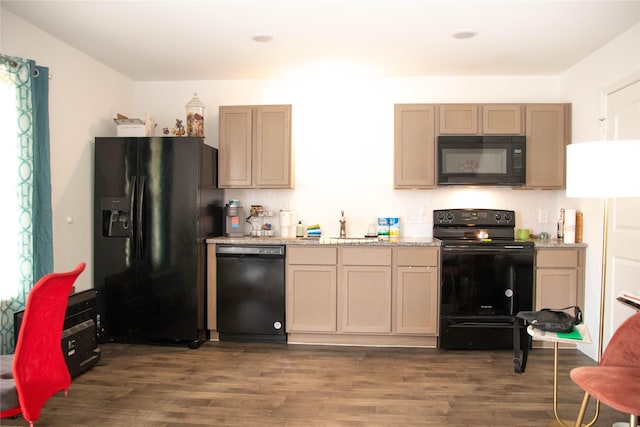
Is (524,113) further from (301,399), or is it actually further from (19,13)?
(19,13)

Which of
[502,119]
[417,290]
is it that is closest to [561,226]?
[502,119]

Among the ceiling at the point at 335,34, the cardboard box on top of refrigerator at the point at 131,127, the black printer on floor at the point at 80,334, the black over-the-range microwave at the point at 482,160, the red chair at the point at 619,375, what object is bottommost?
the black printer on floor at the point at 80,334

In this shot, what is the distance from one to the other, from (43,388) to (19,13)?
8.32 feet

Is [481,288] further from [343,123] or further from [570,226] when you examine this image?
[343,123]

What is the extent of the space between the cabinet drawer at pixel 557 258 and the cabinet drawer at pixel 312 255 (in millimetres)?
1786

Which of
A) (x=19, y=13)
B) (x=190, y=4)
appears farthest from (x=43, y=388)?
(x=19, y=13)

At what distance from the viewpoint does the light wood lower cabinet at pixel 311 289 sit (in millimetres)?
3715

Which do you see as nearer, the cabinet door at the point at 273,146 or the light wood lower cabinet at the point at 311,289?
the light wood lower cabinet at the point at 311,289

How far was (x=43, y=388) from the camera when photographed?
189cm

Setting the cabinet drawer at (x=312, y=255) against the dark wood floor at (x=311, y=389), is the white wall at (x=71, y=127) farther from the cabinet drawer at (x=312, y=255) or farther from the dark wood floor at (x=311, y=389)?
the cabinet drawer at (x=312, y=255)

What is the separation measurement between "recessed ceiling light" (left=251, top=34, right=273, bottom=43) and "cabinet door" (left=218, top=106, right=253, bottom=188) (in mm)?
838

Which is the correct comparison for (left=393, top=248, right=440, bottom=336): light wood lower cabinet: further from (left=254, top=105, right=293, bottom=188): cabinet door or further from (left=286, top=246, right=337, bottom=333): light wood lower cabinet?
(left=254, top=105, right=293, bottom=188): cabinet door

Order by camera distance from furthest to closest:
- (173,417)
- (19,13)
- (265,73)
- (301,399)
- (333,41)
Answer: (265,73) < (333,41) < (19,13) < (301,399) < (173,417)

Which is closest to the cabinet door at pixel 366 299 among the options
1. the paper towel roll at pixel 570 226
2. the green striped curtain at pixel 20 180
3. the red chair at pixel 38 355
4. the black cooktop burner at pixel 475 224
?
the black cooktop burner at pixel 475 224
